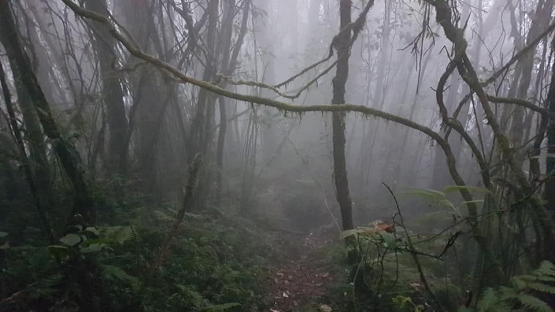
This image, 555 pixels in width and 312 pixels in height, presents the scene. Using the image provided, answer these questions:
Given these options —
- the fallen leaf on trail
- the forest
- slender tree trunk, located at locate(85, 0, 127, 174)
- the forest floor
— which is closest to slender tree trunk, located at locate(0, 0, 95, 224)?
the forest

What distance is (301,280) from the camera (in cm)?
620

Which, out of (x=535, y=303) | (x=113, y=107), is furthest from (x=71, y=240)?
(x=113, y=107)

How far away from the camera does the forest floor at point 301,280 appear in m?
5.06

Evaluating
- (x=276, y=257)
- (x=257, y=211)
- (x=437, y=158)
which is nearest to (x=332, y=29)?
(x=437, y=158)

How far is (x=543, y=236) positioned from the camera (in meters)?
3.44

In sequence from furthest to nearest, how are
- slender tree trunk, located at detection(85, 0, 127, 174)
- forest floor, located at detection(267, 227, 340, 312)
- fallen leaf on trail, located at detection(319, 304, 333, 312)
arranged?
1. slender tree trunk, located at detection(85, 0, 127, 174)
2. forest floor, located at detection(267, 227, 340, 312)
3. fallen leaf on trail, located at detection(319, 304, 333, 312)

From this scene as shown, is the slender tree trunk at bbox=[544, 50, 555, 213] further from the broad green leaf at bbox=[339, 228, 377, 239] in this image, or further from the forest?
the broad green leaf at bbox=[339, 228, 377, 239]

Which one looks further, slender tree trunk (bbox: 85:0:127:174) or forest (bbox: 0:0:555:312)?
slender tree trunk (bbox: 85:0:127:174)

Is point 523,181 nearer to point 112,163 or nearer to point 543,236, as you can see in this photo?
point 543,236

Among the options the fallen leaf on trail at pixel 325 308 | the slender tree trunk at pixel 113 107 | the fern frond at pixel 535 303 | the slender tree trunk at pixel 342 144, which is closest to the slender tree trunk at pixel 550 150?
the fern frond at pixel 535 303

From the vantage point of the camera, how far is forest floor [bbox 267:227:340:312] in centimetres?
506

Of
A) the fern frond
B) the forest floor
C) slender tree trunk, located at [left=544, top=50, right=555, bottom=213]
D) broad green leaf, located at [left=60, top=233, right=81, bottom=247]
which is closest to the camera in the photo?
the fern frond

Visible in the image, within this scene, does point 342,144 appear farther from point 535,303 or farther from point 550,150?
point 535,303

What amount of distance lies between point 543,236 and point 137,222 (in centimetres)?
480
